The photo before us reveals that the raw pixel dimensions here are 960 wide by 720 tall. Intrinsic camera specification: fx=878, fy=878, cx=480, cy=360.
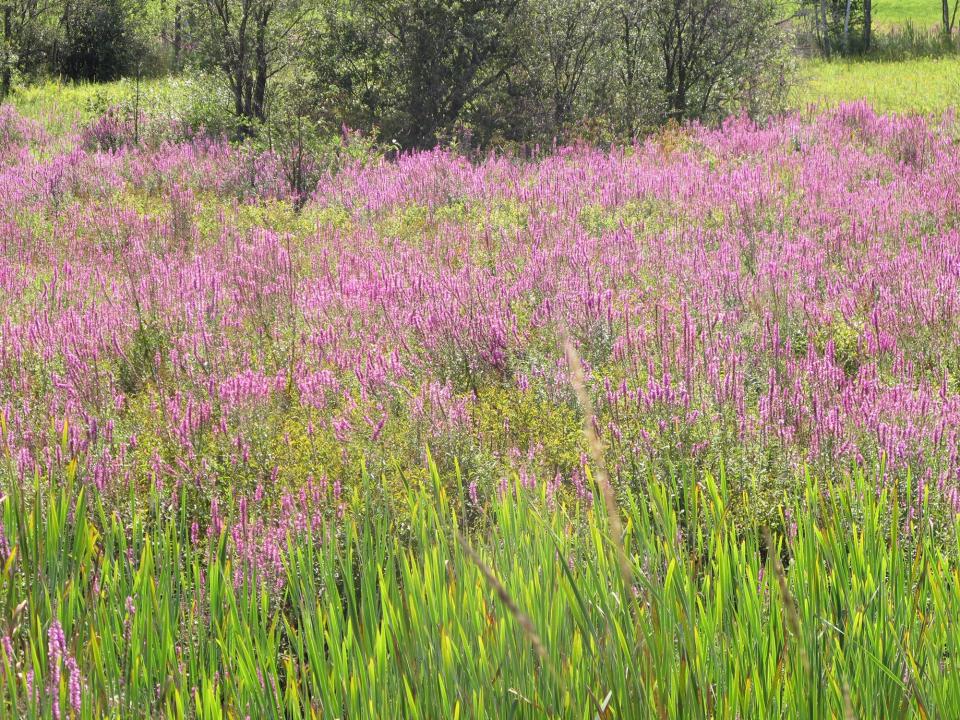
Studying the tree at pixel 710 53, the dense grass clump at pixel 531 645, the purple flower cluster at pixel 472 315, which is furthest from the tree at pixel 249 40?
the dense grass clump at pixel 531 645

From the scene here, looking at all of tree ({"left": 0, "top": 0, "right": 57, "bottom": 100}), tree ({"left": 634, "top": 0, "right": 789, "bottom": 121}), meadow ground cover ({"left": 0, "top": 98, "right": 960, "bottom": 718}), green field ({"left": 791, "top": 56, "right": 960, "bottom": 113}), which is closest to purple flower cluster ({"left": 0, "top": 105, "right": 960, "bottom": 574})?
meadow ground cover ({"left": 0, "top": 98, "right": 960, "bottom": 718})

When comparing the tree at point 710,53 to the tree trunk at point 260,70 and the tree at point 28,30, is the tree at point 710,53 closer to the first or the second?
the tree trunk at point 260,70

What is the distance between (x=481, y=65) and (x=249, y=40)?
3.50 meters

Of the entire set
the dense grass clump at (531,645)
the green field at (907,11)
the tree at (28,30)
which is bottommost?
the dense grass clump at (531,645)

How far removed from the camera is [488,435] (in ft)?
11.8

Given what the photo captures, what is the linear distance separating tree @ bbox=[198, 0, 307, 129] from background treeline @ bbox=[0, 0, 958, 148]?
2 centimetres

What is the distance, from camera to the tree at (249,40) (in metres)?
13.0

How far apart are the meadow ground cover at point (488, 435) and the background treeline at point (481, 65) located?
2.61 m

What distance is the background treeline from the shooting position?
1308 centimetres

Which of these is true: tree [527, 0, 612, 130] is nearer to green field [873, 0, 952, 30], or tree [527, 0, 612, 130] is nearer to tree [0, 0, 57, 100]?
tree [0, 0, 57, 100]

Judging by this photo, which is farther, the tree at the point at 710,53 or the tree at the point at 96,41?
the tree at the point at 96,41

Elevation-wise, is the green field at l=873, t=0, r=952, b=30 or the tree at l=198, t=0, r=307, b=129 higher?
the green field at l=873, t=0, r=952, b=30

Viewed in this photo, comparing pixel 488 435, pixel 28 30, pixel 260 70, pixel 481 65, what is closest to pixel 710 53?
pixel 481 65

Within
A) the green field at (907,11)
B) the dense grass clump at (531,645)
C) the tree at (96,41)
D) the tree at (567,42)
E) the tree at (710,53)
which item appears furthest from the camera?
the green field at (907,11)
